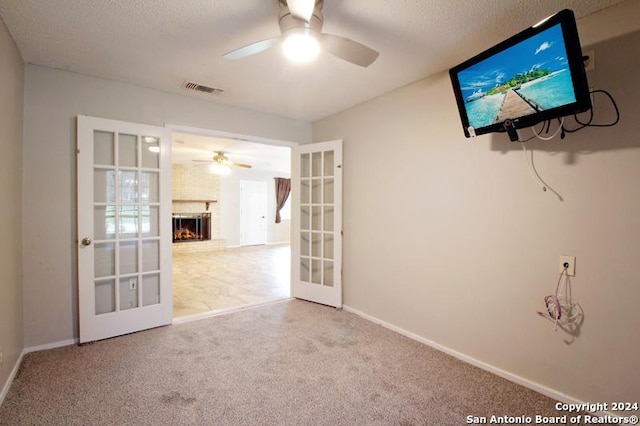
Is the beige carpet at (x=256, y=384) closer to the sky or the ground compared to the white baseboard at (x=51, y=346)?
closer to the ground

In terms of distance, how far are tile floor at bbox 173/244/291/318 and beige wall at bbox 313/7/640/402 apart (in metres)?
1.55

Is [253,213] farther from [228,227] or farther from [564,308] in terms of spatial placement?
[564,308]

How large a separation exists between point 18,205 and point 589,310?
3.98 metres

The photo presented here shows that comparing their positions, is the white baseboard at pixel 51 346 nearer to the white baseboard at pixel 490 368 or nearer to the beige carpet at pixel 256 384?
the beige carpet at pixel 256 384

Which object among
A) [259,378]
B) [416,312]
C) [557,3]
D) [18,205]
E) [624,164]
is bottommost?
[259,378]

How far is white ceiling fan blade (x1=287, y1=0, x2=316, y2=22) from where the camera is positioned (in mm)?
1355

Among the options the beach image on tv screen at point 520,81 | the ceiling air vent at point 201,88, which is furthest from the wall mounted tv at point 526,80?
the ceiling air vent at point 201,88

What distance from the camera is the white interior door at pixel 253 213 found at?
896 centimetres

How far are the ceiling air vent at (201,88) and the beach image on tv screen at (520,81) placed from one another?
2.21m

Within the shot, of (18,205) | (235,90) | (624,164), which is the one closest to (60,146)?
(18,205)

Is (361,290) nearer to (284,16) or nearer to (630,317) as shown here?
(630,317)

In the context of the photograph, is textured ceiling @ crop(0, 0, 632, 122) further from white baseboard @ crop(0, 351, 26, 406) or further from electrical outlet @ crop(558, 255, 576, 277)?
white baseboard @ crop(0, 351, 26, 406)

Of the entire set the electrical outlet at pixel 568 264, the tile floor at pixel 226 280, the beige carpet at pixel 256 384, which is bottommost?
the beige carpet at pixel 256 384

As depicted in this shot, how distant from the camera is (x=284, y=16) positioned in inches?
61.6
